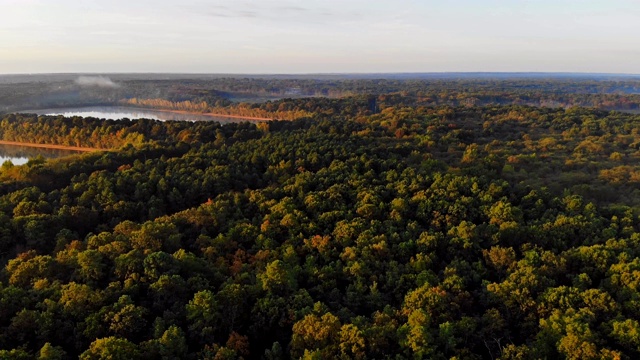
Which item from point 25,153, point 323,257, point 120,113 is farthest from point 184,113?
point 323,257

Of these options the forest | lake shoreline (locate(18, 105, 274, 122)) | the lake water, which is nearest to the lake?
the forest

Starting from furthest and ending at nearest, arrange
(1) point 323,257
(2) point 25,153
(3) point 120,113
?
(3) point 120,113
(2) point 25,153
(1) point 323,257

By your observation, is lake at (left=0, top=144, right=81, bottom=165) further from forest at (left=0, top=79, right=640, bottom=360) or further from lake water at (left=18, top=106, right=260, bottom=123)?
lake water at (left=18, top=106, right=260, bottom=123)

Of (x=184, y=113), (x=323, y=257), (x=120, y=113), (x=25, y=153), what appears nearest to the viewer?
(x=323, y=257)

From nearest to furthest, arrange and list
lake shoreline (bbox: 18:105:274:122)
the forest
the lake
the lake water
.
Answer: the forest
the lake
lake shoreline (bbox: 18:105:274:122)
the lake water

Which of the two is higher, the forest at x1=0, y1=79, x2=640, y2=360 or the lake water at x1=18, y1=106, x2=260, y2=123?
the lake water at x1=18, y1=106, x2=260, y2=123

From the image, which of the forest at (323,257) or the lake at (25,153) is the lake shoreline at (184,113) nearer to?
the lake at (25,153)

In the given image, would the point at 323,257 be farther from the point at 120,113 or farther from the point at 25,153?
the point at 120,113

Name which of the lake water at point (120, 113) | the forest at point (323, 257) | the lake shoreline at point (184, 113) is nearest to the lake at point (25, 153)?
the forest at point (323, 257)

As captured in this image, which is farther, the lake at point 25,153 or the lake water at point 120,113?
the lake water at point 120,113
